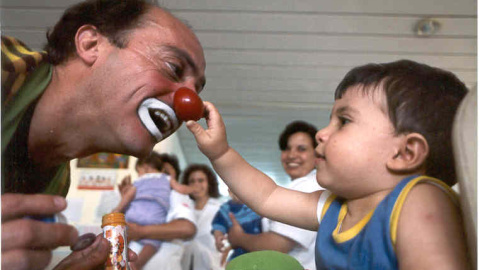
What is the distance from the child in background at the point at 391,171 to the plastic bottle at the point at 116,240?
0.79 ft

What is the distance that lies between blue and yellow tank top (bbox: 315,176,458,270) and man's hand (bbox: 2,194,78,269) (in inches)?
12.3

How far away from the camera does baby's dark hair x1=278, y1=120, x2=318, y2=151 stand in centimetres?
84

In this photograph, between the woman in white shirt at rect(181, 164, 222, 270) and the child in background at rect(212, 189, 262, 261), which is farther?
the woman in white shirt at rect(181, 164, 222, 270)

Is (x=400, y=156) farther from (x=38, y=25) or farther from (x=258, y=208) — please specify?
(x=38, y=25)

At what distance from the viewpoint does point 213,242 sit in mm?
1301

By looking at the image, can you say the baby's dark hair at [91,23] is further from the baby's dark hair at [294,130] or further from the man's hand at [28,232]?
the baby's dark hair at [294,130]

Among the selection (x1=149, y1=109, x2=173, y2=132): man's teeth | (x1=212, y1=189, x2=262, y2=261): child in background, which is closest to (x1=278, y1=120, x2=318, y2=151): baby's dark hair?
(x1=212, y1=189, x2=262, y2=261): child in background

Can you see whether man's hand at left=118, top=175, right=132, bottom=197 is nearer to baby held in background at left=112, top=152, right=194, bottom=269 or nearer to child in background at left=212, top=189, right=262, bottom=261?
baby held in background at left=112, top=152, right=194, bottom=269

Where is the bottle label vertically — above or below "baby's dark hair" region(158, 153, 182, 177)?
above

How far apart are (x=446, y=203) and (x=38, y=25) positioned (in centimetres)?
54

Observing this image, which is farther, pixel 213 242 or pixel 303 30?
pixel 213 242

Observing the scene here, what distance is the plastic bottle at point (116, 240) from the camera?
2.06 ft

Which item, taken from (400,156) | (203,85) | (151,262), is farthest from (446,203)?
(151,262)

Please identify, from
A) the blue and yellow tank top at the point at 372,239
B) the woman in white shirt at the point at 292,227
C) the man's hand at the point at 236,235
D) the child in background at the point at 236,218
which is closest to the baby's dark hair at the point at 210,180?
the child in background at the point at 236,218
